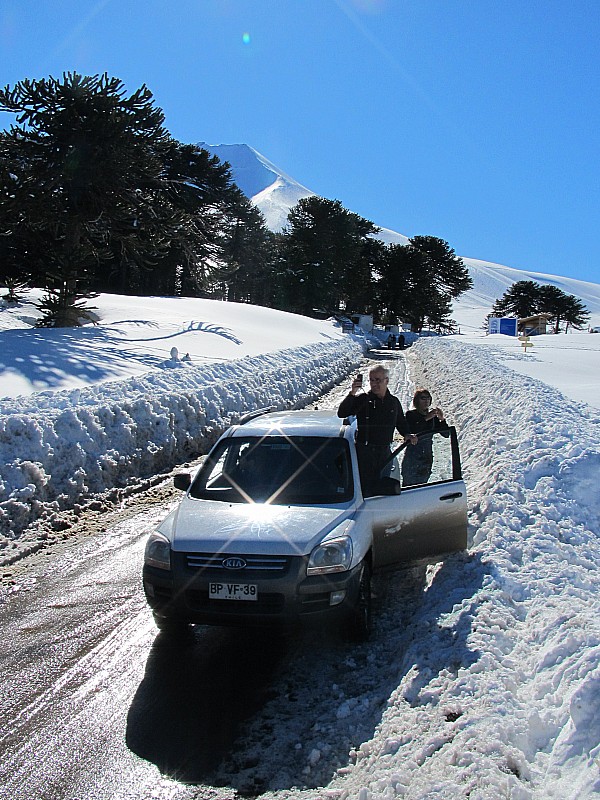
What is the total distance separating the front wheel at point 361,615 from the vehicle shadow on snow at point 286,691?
0.08 m

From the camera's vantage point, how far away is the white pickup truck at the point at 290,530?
15.0 ft

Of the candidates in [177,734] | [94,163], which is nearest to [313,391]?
[94,163]

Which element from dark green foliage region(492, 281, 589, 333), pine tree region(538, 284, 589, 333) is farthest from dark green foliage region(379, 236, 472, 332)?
pine tree region(538, 284, 589, 333)

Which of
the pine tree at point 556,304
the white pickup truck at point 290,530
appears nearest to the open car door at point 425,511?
the white pickup truck at point 290,530

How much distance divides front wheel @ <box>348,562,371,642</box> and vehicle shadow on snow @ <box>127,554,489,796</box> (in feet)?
0.27

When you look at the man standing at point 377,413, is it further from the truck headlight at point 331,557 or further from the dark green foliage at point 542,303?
the dark green foliage at point 542,303

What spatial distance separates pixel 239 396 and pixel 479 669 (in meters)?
12.1

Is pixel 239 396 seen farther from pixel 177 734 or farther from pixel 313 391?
pixel 177 734

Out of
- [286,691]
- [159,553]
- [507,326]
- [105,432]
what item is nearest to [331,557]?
[286,691]

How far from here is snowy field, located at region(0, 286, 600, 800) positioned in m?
3.27

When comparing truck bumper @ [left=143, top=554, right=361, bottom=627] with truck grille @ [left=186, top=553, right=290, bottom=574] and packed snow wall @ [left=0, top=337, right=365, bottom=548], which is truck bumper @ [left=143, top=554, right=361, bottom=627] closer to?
truck grille @ [left=186, top=553, right=290, bottom=574]

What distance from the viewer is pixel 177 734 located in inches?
151

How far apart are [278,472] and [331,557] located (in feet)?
4.29

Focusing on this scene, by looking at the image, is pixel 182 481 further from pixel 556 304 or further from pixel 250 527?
pixel 556 304
